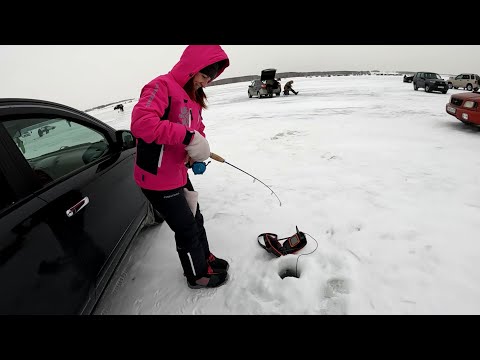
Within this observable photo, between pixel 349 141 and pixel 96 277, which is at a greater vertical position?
pixel 96 277

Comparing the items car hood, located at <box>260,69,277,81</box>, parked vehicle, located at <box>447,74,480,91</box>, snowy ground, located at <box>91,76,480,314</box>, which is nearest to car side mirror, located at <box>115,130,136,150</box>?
snowy ground, located at <box>91,76,480,314</box>

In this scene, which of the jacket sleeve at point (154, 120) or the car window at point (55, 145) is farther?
the car window at point (55, 145)

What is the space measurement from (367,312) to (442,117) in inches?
374

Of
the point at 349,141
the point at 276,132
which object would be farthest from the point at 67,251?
the point at 276,132

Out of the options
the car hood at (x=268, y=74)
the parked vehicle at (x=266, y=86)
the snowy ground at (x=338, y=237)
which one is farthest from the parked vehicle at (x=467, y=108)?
the parked vehicle at (x=266, y=86)

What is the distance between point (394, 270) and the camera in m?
2.29

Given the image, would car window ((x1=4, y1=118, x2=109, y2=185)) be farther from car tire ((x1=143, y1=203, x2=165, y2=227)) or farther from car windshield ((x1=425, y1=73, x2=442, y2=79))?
car windshield ((x1=425, y1=73, x2=442, y2=79))

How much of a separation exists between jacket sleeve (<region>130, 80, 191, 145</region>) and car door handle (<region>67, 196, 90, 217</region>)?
0.65 meters

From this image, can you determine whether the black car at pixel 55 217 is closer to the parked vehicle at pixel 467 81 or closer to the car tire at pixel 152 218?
the car tire at pixel 152 218

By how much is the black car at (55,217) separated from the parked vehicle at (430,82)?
21.3 metres

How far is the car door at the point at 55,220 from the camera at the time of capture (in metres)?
1.24

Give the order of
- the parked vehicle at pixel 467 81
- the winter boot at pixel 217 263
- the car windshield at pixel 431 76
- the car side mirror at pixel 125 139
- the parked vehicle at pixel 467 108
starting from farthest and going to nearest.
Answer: the parked vehicle at pixel 467 81 < the car windshield at pixel 431 76 < the parked vehicle at pixel 467 108 < the car side mirror at pixel 125 139 < the winter boot at pixel 217 263
